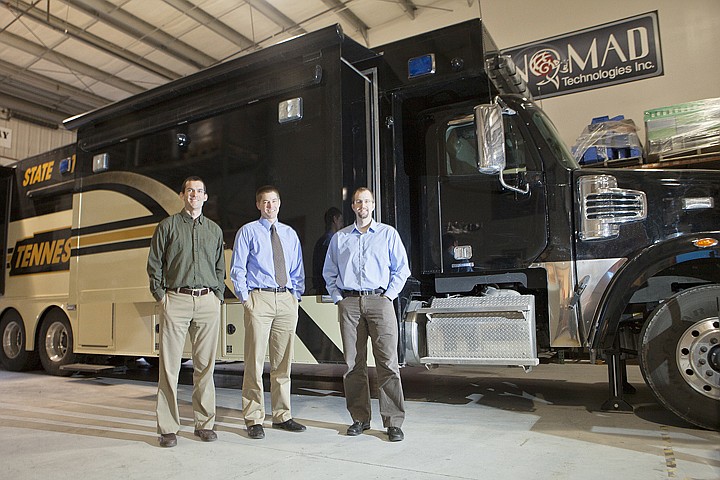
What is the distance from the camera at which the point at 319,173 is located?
4.58m

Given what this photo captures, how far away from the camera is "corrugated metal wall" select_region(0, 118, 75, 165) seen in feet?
47.4

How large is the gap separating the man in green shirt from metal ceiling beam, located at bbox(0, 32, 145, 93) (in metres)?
9.97

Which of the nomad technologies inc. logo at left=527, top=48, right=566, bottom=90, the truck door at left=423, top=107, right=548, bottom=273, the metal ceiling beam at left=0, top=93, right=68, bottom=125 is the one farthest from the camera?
the metal ceiling beam at left=0, top=93, right=68, bottom=125

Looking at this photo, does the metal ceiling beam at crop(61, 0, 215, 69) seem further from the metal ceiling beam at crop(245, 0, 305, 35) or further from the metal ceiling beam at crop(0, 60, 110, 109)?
the metal ceiling beam at crop(0, 60, 110, 109)

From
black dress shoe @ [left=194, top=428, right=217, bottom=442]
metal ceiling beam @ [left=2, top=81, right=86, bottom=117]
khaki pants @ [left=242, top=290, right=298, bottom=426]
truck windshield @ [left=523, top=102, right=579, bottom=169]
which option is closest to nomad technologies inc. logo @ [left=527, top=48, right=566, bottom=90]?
truck windshield @ [left=523, top=102, right=579, bottom=169]

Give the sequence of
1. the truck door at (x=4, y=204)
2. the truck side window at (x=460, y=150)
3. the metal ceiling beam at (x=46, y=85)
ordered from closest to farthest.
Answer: the truck side window at (x=460, y=150) → the truck door at (x=4, y=204) → the metal ceiling beam at (x=46, y=85)

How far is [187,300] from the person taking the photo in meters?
3.75

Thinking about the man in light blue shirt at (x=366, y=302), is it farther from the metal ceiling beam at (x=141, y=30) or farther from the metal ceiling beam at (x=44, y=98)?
the metal ceiling beam at (x=44, y=98)

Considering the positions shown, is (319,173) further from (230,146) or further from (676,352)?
(676,352)

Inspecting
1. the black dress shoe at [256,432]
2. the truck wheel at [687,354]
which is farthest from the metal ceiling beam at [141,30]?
the truck wheel at [687,354]

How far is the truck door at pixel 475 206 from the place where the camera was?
438 centimetres

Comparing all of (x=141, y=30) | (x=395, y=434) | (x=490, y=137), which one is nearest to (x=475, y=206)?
(x=490, y=137)

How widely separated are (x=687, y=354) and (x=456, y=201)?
1925 millimetres

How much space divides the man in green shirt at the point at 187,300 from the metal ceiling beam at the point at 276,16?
7579 millimetres
